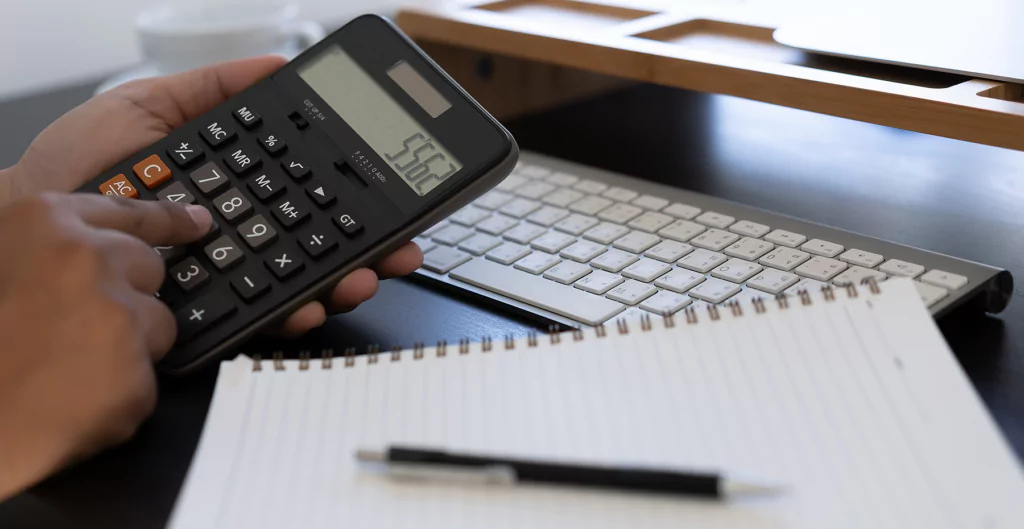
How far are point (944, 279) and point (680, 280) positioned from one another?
4.9 inches

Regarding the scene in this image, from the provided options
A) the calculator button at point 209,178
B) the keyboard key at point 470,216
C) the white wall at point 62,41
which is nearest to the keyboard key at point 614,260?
the keyboard key at point 470,216

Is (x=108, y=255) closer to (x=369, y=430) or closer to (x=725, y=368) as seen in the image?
(x=369, y=430)

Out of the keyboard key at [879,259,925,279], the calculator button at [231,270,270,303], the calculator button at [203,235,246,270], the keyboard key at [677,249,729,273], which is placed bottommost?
the calculator button at [231,270,270,303]

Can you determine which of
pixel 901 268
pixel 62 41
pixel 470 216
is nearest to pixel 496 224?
pixel 470 216

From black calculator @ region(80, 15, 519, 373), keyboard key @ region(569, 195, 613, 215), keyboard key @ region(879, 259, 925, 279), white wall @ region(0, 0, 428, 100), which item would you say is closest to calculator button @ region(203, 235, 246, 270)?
black calculator @ region(80, 15, 519, 373)

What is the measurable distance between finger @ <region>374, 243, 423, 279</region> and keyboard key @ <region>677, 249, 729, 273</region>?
14 cm

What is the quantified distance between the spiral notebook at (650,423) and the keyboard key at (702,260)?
9 cm

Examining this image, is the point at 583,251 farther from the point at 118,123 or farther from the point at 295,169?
→ the point at 118,123

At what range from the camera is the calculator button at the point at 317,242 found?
1.51ft

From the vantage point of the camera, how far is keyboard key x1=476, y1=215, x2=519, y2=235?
0.56 metres

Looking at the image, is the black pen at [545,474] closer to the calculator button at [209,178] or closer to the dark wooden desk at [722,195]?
the dark wooden desk at [722,195]

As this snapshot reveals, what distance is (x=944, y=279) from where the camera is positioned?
1.45ft

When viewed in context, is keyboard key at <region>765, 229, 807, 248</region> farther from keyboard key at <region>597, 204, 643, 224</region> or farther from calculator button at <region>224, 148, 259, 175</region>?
calculator button at <region>224, 148, 259, 175</region>

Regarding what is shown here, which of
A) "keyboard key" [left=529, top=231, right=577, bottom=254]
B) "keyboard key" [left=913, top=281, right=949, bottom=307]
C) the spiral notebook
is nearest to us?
the spiral notebook
